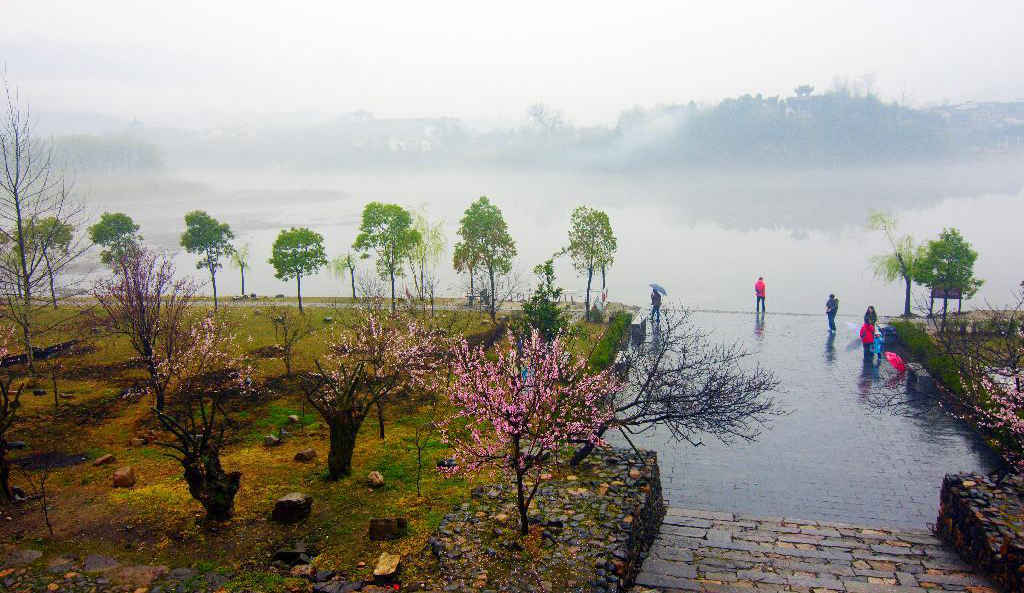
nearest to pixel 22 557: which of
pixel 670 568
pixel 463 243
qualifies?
pixel 670 568

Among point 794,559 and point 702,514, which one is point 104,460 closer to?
point 702,514

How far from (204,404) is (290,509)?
8711 mm

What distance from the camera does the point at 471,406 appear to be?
12.7m

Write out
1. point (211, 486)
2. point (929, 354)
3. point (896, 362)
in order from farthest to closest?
point (896, 362) < point (929, 354) < point (211, 486)

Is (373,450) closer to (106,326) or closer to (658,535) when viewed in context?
(658,535)

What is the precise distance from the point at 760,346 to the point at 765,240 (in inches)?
2047

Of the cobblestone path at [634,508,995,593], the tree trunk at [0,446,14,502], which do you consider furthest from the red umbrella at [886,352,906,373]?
the tree trunk at [0,446,14,502]

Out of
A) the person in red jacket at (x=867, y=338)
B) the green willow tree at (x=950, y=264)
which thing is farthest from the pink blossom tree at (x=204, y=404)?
the green willow tree at (x=950, y=264)

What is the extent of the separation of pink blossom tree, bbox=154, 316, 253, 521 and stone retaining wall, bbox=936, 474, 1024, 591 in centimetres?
1362

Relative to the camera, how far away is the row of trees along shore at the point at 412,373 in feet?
42.5

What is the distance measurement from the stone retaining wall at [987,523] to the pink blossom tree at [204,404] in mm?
13617

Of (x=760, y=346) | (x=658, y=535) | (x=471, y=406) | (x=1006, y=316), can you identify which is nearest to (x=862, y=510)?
(x=658, y=535)

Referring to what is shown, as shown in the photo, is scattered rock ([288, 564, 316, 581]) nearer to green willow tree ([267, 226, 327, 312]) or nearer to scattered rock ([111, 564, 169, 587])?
scattered rock ([111, 564, 169, 587])

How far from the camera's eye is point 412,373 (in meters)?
19.4
